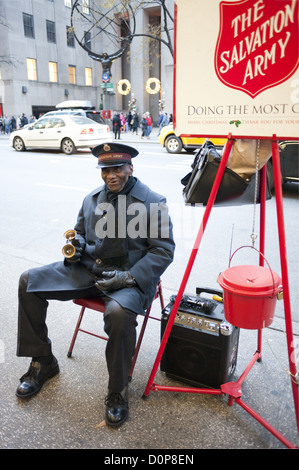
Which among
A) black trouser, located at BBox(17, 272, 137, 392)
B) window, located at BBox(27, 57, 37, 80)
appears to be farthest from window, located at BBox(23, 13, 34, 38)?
black trouser, located at BBox(17, 272, 137, 392)

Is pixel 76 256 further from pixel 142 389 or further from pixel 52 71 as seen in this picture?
pixel 52 71

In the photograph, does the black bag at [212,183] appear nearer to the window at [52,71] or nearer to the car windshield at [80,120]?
the car windshield at [80,120]

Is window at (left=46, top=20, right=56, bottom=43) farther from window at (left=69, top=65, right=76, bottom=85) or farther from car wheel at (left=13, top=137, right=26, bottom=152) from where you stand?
car wheel at (left=13, top=137, right=26, bottom=152)

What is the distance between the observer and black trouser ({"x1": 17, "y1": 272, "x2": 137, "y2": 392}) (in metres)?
2.14

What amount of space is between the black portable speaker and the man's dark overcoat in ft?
0.89

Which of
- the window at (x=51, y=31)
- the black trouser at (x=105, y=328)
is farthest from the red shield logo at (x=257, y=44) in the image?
the window at (x=51, y=31)

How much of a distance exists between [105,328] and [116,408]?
1.56ft

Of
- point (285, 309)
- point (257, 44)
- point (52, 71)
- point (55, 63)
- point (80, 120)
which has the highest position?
point (55, 63)

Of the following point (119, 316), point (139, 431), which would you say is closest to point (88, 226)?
point (119, 316)

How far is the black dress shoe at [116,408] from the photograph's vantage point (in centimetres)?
216

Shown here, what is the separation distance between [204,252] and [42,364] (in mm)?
2733

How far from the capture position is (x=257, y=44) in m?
1.76

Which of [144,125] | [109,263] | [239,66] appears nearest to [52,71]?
[144,125]
